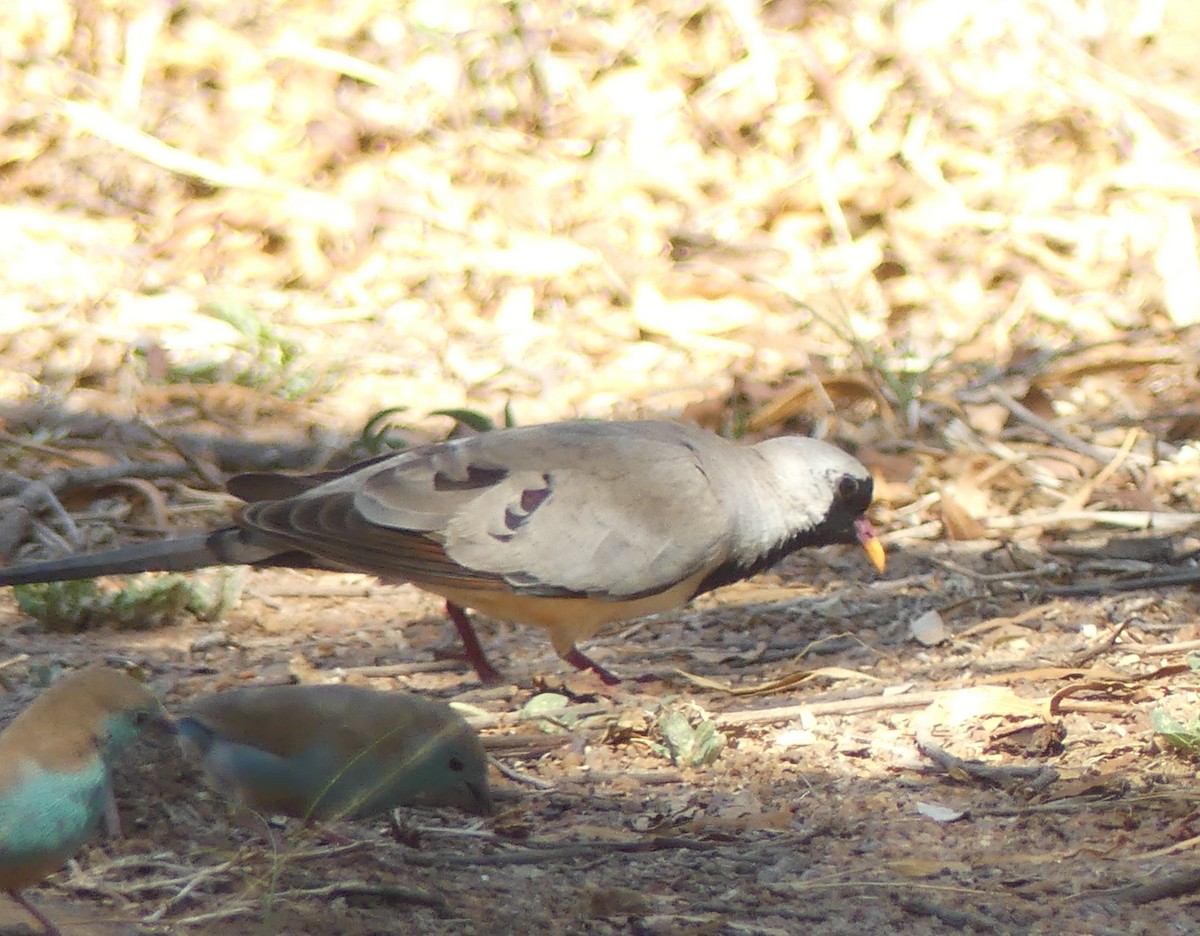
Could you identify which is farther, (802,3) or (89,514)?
(802,3)

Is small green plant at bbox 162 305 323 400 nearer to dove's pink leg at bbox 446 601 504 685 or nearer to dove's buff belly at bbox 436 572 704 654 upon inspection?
dove's pink leg at bbox 446 601 504 685

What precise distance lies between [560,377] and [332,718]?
166 inches

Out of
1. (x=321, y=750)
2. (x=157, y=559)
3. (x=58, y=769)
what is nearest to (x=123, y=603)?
(x=157, y=559)

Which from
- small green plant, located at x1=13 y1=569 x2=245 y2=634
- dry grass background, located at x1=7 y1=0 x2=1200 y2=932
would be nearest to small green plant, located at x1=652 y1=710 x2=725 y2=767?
small green plant, located at x1=13 y1=569 x2=245 y2=634

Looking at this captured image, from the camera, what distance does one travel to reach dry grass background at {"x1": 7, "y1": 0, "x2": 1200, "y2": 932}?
697 centimetres

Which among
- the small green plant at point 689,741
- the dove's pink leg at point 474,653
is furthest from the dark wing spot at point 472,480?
the small green plant at point 689,741

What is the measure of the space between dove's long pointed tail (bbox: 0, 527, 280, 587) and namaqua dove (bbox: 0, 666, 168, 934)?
1569 mm

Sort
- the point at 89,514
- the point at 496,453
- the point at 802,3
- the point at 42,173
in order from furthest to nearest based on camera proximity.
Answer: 1. the point at 802,3
2. the point at 42,173
3. the point at 89,514
4. the point at 496,453

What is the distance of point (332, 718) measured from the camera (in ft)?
11.0

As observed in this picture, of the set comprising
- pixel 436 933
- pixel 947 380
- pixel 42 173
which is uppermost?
pixel 42 173

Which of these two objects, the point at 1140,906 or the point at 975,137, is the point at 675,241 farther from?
the point at 1140,906

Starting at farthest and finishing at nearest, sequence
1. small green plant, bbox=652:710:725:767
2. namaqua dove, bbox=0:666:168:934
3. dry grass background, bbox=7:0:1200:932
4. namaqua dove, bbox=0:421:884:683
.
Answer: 1. dry grass background, bbox=7:0:1200:932
2. namaqua dove, bbox=0:421:884:683
3. small green plant, bbox=652:710:725:767
4. namaqua dove, bbox=0:666:168:934

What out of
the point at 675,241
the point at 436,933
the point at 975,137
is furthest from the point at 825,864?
the point at 975,137

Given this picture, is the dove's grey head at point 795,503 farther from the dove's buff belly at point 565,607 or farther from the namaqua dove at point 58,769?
the namaqua dove at point 58,769
